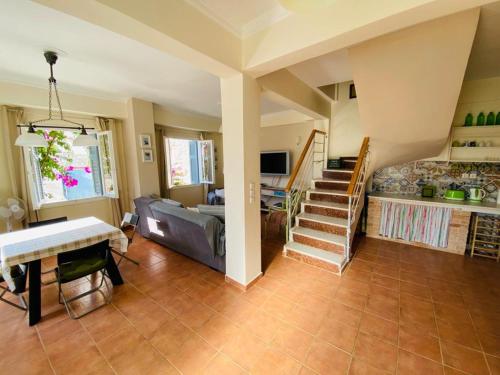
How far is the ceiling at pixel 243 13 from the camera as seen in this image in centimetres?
150

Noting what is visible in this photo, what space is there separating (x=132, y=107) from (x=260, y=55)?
2985 mm

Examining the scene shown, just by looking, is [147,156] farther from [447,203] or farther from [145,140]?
[447,203]

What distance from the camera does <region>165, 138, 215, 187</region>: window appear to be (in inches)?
211

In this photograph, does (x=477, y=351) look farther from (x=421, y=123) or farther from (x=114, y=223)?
(x=114, y=223)

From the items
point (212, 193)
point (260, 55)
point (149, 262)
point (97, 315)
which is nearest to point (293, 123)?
point (212, 193)

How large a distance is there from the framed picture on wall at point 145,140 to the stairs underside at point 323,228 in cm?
310

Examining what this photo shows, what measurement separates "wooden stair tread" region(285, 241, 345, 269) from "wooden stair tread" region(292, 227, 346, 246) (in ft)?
0.51

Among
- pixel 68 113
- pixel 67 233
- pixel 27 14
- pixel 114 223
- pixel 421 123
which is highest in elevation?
pixel 27 14

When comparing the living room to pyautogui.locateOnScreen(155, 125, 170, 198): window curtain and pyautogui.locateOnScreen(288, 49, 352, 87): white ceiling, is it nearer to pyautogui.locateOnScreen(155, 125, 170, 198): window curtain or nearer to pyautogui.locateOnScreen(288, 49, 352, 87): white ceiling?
pyautogui.locateOnScreen(288, 49, 352, 87): white ceiling

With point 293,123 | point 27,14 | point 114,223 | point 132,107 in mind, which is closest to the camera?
→ point 27,14

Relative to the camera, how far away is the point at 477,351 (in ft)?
5.20

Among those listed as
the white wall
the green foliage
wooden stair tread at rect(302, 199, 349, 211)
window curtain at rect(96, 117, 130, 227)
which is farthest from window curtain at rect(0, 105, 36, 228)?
the white wall

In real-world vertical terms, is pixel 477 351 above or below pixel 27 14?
below

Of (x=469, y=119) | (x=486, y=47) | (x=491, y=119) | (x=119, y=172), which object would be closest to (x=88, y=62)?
(x=119, y=172)
